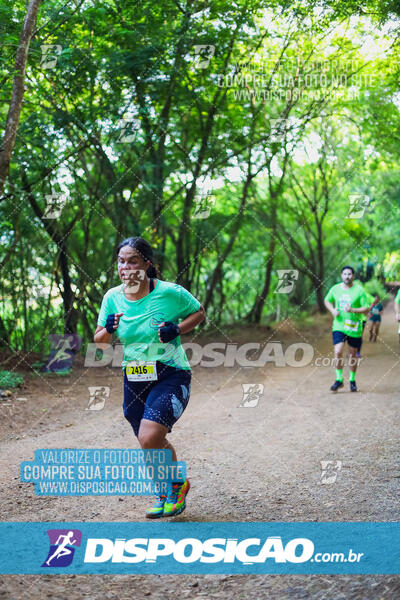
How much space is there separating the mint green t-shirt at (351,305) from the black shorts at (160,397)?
19.3ft

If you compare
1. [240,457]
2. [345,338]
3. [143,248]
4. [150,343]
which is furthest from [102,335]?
[345,338]

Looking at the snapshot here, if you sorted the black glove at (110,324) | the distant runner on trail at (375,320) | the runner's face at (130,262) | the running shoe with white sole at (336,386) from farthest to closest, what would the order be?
the distant runner on trail at (375,320)
the running shoe with white sole at (336,386)
the runner's face at (130,262)
the black glove at (110,324)

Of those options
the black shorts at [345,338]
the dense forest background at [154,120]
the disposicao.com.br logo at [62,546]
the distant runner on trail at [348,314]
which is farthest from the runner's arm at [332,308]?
the disposicao.com.br logo at [62,546]

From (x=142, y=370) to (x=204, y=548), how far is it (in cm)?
120

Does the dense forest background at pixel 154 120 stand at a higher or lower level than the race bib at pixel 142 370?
higher

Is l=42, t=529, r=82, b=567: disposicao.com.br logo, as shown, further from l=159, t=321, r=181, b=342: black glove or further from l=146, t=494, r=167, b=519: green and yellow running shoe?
l=159, t=321, r=181, b=342: black glove

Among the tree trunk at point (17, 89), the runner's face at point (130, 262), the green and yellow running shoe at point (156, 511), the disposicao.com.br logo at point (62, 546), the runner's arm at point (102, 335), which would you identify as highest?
the tree trunk at point (17, 89)

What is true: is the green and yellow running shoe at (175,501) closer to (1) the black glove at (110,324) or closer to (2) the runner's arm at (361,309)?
(1) the black glove at (110,324)

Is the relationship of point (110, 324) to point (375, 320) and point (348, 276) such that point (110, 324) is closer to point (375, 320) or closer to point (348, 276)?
point (348, 276)

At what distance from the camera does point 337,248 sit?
25125mm

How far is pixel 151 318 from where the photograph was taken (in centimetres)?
409

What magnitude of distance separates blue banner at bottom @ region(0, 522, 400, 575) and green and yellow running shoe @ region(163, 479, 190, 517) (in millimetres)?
139

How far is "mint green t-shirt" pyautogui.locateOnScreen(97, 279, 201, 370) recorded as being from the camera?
4.09 metres

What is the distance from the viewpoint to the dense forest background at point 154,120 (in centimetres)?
1123
